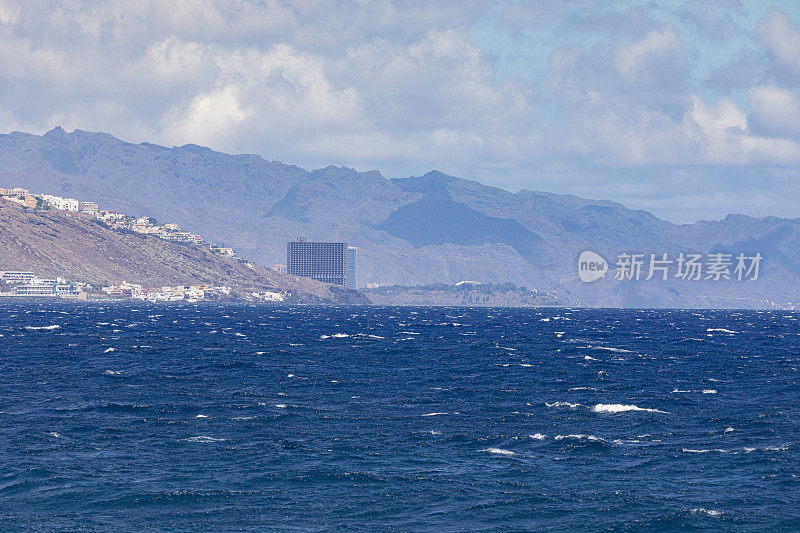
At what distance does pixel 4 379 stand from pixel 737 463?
70961mm

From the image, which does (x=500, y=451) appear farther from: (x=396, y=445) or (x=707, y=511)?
(x=707, y=511)

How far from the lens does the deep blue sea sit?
46062 millimetres

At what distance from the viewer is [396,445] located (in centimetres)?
6153

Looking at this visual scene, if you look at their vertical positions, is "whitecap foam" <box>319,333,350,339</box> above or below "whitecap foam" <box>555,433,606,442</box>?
above

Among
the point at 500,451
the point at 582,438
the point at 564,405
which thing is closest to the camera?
the point at 500,451

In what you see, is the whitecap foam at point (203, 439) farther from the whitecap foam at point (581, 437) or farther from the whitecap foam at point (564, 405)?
the whitecap foam at point (564, 405)

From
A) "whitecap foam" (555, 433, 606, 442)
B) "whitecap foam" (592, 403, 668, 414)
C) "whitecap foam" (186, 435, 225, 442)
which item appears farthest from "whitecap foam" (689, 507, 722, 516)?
"whitecap foam" (186, 435, 225, 442)

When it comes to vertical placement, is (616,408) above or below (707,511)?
above

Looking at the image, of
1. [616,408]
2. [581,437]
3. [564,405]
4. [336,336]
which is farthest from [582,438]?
[336,336]

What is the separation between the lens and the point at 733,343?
165625mm

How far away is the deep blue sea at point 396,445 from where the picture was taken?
46.1 m

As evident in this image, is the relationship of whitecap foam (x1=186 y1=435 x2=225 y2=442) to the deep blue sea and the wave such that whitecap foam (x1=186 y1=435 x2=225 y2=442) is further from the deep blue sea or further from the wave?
the wave

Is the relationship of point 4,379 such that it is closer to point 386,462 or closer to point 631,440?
point 386,462

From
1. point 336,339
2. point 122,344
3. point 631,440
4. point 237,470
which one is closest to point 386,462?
point 237,470
